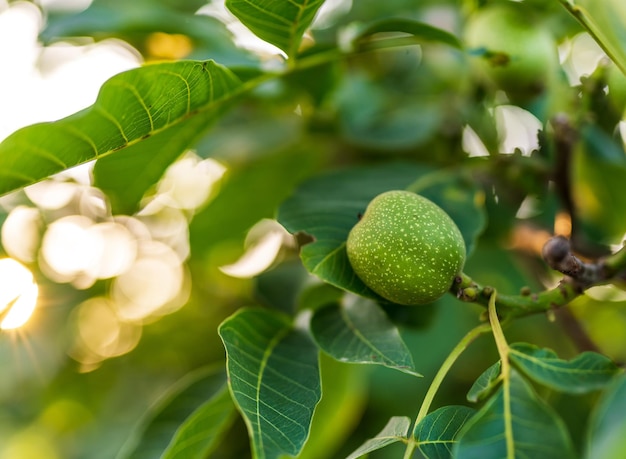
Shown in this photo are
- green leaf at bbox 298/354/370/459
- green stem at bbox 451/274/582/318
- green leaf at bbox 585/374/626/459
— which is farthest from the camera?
green leaf at bbox 298/354/370/459

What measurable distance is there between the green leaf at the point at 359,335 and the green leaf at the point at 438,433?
0.06 metres

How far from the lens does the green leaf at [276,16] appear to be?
2.63 ft

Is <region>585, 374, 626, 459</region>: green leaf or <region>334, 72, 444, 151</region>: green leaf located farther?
<region>334, 72, 444, 151</region>: green leaf

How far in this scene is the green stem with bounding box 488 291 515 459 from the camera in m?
0.56

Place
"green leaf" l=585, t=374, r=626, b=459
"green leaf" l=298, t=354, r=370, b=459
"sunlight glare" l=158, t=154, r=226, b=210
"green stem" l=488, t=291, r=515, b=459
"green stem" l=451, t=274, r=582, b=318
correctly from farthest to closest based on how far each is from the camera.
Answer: "sunlight glare" l=158, t=154, r=226, b=210, "green leaf" l=298, t=354, r=370, b=459, "green stem" l=451, t=274, r=582, b=318, "green stem" l=488, t=291, r=515, b=459, "green leaf" l=585, t=374, r=626, b=459

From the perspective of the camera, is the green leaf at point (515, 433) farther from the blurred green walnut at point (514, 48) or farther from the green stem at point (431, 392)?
the blurred green walnut at point (514, 48)

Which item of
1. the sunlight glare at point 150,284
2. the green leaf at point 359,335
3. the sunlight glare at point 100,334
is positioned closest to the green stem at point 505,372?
the green leaf at point 359,335

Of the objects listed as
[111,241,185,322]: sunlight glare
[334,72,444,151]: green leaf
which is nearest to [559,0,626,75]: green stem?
[334,72,444,151]: green leaf

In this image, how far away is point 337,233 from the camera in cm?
87

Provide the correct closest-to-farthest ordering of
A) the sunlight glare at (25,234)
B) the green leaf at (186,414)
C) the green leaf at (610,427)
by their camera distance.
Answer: the green leaf at (610,427) → the green leaf at (186,414) → the sunlight glare at (25,234)

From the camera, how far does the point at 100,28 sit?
3.98ft

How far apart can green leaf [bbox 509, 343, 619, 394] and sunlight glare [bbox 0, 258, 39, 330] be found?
1.02m

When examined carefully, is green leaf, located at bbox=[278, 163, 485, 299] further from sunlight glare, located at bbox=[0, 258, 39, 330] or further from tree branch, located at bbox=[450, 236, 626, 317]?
sunlight glare, located at bbox=[0, 258, 39, 330]

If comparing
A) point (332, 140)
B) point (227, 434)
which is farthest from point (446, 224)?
point (227, 434)
